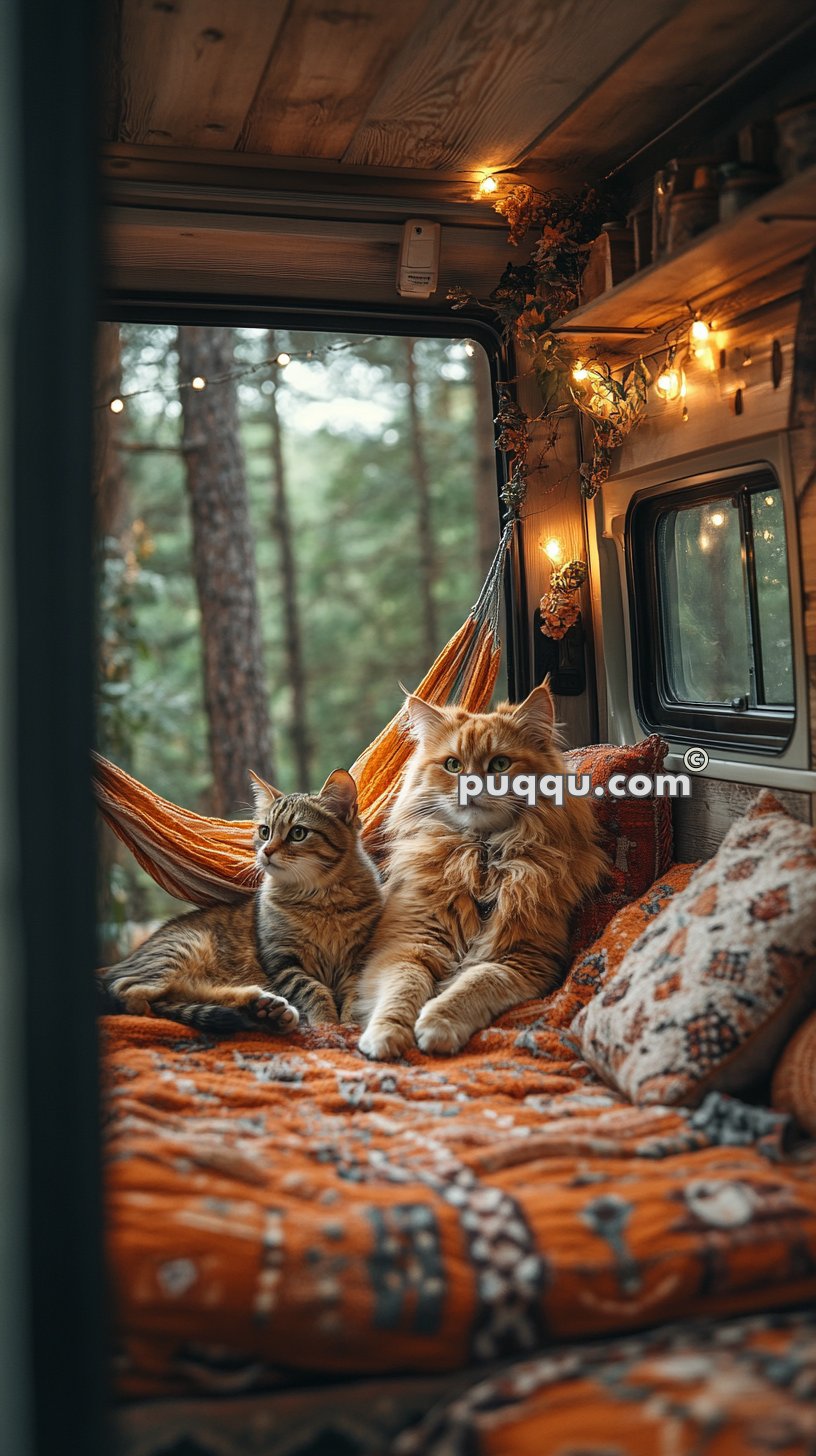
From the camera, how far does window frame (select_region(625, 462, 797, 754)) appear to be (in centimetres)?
246

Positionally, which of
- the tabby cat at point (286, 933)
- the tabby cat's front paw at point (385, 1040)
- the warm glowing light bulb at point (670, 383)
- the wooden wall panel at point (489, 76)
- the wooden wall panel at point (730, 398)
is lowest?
the tabby cat's front paw at point (385, 1040)

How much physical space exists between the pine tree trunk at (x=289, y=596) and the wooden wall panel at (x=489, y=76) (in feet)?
19.2

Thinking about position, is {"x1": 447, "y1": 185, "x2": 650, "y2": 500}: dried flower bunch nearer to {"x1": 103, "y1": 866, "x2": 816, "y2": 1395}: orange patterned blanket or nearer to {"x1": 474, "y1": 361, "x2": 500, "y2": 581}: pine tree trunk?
{"x1": 103, "y1": 866, "x2": 816, "y2": 1395}: orange patterned blanket

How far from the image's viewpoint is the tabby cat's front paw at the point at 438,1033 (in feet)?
7.25

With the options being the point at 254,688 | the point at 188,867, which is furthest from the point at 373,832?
the point at 254,688

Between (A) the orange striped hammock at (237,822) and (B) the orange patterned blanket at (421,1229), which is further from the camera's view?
(A) the orange striped hammock at (237,822)

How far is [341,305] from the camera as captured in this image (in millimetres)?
3035

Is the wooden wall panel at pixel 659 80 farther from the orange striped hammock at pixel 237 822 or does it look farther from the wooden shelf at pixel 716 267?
the orange striped hammock at pixel 237 822

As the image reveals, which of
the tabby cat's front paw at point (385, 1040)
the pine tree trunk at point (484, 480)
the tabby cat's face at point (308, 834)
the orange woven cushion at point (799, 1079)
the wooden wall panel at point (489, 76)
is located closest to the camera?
the orange woven cushion at point (799, 1079)

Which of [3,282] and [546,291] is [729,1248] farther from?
[546,291]

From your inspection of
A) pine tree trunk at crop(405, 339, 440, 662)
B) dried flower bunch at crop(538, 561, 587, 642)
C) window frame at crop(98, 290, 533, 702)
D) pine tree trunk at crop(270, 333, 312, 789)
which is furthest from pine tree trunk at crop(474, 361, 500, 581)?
dried flower bunch at crop(538, 561, 587, 642)

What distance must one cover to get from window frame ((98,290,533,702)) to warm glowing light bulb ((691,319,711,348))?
0.73 meters

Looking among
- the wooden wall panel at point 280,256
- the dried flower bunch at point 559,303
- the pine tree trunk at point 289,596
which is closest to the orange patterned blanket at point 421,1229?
the dried flower bunch at point 559,303

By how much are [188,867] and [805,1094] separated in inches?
62.0
